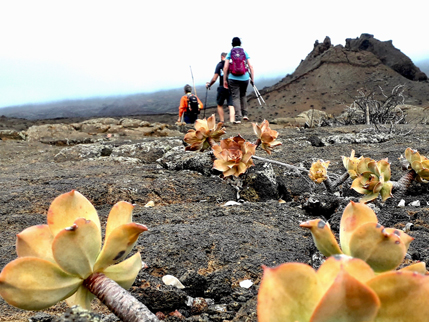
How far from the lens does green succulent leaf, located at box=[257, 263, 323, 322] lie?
48cm

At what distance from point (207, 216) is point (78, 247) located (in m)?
1.36

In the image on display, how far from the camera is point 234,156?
6.97ft

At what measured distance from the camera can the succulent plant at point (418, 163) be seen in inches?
66.6

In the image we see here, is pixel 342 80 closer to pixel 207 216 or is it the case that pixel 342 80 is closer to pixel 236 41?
pixel 236 41

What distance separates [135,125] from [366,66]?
26.8m

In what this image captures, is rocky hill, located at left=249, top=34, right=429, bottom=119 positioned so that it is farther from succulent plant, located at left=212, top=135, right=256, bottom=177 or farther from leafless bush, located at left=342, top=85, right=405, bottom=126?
succulent plant, located at left=212, top=135, right=256, bottom=177

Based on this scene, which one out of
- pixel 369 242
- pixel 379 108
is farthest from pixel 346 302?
pixel 379 108

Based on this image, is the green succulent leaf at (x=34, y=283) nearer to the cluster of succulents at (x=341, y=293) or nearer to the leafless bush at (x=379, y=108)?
the cluster of succulents at (x=341, y=293)

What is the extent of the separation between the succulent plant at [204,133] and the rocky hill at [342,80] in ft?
101

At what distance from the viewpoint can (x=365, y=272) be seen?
487 mm

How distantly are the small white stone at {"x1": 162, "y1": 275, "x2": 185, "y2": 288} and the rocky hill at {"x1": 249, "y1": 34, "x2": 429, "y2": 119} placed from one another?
31.9 meters

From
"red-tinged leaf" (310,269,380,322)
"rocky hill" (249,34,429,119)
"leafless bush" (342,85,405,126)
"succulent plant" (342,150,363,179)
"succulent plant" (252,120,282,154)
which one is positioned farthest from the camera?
"rocky hill" (249,34,429,119)

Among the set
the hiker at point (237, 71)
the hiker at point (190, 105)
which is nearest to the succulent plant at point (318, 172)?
the hiker at point (237, 71)

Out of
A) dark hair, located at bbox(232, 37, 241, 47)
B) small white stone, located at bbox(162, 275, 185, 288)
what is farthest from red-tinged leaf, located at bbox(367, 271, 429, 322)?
dark hair, located at bbox(232, 37, 241, 47)
